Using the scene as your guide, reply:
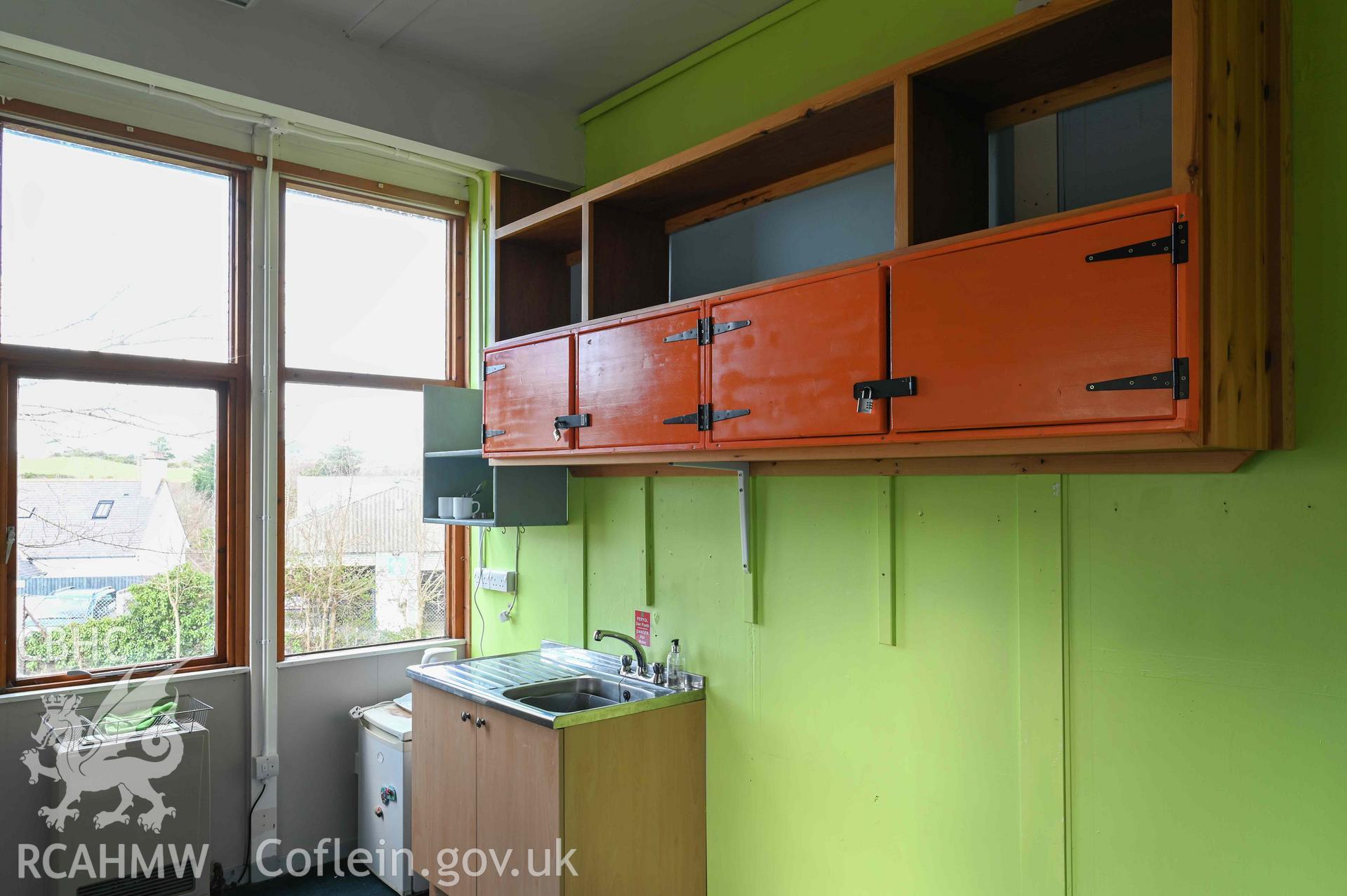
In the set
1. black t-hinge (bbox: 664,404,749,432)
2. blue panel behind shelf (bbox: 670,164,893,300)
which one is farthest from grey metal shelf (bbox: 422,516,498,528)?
black t-hinge (bbox: 664,404,749,432)

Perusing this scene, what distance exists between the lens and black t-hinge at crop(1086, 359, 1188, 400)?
1447 millimetres

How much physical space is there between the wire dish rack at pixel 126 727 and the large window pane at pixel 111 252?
4.32ft

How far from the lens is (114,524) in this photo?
128 inches

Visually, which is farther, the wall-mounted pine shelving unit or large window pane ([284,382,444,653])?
large window pane ([284,382,444,653])

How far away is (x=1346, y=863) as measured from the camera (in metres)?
1.59

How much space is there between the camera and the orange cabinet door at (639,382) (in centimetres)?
238

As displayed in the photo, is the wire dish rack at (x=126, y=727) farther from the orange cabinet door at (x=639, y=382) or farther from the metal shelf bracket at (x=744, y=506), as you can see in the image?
the metal shelf bracket at (x=744, y=506)

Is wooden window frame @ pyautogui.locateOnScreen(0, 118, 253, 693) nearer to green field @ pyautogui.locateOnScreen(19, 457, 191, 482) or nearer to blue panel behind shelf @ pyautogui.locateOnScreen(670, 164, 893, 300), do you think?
green field @ pyautogui.locateOnScreen(19, 457, 191, 482)

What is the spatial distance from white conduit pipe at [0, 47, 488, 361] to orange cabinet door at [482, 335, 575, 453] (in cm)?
93

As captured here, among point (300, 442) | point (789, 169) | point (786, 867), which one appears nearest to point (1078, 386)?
point (789, 169)

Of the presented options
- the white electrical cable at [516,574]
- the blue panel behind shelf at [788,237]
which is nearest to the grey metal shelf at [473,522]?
the white electrical cable at [516,574]

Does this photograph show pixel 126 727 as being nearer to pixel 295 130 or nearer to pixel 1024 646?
pixel 295 130

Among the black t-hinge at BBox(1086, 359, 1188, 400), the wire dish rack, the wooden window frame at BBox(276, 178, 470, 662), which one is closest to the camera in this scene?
the black t-hinge at BBox(1086, 359, 1188, 400)

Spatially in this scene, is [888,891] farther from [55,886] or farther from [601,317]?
[55,886]
